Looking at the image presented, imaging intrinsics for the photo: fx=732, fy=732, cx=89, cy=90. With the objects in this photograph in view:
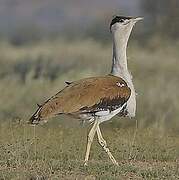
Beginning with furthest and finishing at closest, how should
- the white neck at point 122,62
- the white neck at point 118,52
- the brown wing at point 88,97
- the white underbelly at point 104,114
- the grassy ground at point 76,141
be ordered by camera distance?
the white neck at point 118,52, the white neck at point 122,62, the white underbelly at point 104,114, the brown wing at point 88,97, the grassy ground at point 76,141

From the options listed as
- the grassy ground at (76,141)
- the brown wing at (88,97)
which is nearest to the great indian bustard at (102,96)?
the brown wing at (88,97)

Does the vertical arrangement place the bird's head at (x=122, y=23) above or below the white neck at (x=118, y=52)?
above

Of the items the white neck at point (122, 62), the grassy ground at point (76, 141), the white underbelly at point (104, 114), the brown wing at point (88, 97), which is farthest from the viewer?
the white neck at point (122, 62)

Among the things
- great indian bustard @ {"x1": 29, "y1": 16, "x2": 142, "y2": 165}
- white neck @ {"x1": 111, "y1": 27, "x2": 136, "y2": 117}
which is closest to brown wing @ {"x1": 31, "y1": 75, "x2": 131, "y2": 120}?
great indian bustard @ {"x1": 29, "y1": 16, "x2": 142, "y2": 165}

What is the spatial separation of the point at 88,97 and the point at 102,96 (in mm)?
210

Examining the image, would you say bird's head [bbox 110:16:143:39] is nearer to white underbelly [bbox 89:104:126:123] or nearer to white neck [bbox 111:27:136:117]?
white neck [bbox 111:27:136:117]

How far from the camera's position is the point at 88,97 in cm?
973

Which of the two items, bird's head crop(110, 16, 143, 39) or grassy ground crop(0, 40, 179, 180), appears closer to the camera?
grassy ground crop(0, 40, 179, 180)

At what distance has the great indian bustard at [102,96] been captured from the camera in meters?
9.62

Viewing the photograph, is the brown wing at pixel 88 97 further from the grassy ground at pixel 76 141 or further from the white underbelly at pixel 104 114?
the grassy ground at pixel 76 141

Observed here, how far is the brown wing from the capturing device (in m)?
9.59

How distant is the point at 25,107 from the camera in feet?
61.1

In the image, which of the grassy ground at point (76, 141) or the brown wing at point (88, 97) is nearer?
the grassy ground at point (76, 141)

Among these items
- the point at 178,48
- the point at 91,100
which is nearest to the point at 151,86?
the point at 91,100
